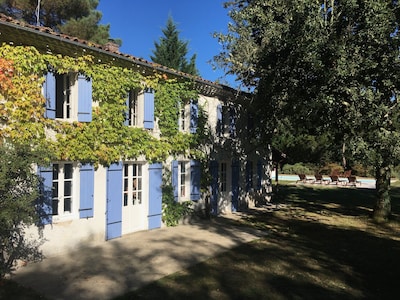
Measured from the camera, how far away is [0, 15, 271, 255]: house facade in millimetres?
7387

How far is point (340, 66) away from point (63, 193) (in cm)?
811

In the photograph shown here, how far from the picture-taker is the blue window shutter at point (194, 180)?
39.8ft

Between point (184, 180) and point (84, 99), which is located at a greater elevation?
point (84, 99)

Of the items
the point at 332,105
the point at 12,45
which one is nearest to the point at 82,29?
the point at 12,45

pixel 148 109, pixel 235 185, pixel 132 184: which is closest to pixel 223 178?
pixel 235 185

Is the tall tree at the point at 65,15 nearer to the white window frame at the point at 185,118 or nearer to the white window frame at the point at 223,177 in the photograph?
the white window frame at the point at 185,118

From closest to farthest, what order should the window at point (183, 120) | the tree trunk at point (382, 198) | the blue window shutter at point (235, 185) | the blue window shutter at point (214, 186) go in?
the window at point (183, 120)
the tree trunk at point (382, 198)
the blue window shutter at point (214, 186)
the blue window shutter at point (235, 185)

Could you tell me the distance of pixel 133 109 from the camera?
10281mm

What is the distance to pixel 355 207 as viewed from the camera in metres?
17.0

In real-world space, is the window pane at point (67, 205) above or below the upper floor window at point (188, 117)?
below

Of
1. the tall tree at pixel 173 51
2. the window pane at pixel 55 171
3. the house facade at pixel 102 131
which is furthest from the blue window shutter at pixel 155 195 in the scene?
the tall tree at pixel 173 51

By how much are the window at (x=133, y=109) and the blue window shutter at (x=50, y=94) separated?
8.50ft

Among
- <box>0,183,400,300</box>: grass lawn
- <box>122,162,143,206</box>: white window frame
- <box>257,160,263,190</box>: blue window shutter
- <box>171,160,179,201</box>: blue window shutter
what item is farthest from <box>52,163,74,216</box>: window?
<box>257,160,263,190</box>: blue window shutter

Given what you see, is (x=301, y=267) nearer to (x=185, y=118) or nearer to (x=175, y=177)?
(x=175, y=177)
